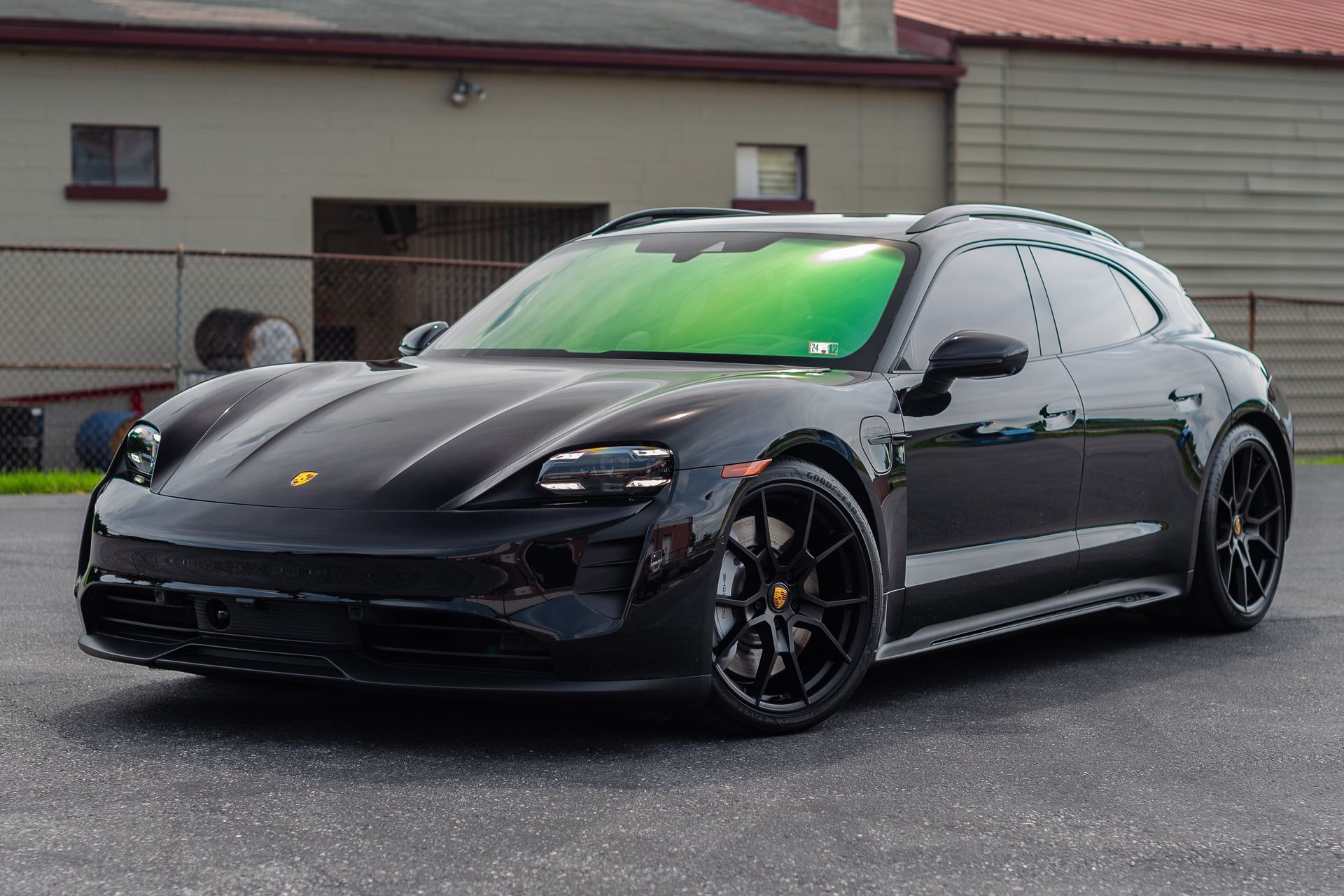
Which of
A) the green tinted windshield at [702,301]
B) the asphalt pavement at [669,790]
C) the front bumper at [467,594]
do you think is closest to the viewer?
the asphalt pavement at [669,790]

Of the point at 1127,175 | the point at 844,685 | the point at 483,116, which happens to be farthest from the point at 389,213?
the point at 844,685

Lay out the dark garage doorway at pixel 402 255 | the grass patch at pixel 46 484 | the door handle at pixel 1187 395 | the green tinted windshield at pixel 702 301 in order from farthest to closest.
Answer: the dark garage doorway at pixel 402 255, the grass patch at pixel 46 484, the door handle at pixel 1187 395, the green tinted windshield at pixel 702 301

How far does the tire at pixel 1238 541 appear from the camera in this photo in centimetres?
632

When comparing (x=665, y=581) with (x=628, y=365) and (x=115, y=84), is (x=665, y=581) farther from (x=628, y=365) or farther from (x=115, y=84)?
(x=115, y=84)

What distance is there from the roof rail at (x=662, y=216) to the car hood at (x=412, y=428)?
4.33 feet

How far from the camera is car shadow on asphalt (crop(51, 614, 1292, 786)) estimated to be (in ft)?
13.4

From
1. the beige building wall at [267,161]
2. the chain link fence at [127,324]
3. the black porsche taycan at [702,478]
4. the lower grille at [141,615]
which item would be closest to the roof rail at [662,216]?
the black porsche taycan at [702,478]

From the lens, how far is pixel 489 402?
4.55 meters

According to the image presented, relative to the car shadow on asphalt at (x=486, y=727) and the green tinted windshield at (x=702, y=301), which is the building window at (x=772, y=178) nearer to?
the green tinted windshield at (x=702, y=301)

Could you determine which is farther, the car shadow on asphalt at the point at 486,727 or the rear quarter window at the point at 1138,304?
the rear quarter window at the point at 1138,304

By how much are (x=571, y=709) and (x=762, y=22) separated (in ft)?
60.9

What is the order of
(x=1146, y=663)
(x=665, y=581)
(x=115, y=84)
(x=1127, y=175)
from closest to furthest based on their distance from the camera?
(x=665, y=581), (x=1146, y=663), (x=115, y=84), (x=1127, y=175)

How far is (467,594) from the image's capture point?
4012mm

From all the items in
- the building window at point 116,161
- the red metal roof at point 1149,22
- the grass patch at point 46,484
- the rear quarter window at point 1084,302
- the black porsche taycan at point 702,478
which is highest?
the red metal roof at point 1149,22
